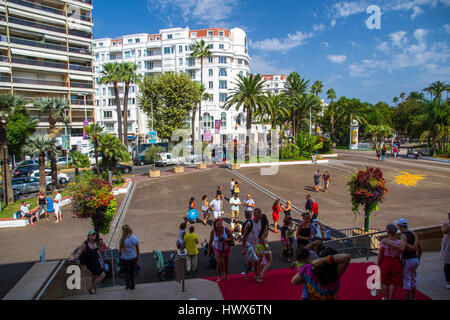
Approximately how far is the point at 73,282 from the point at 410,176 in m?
26.4

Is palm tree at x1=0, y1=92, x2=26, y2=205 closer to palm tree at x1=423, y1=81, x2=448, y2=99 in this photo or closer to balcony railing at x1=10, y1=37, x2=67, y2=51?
balcony railing at x1=10, y1=37, x2=67, y2=51

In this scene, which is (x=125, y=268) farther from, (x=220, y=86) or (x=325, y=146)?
(x=220, y=86)

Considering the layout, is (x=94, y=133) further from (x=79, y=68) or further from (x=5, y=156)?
(x=79, y=68)

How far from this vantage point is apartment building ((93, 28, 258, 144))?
206 feet

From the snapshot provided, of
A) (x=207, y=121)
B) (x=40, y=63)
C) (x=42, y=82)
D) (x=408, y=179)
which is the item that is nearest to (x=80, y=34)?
(x=40, y=63)

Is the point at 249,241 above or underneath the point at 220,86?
underneath

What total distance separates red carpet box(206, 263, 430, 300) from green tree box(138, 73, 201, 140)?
35.6 meters

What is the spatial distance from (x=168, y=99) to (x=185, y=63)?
28241 mm

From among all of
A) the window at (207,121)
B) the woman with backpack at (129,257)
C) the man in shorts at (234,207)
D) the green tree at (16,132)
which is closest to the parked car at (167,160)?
the green tree at (16,132)

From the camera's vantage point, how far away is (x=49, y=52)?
4591 centimetres

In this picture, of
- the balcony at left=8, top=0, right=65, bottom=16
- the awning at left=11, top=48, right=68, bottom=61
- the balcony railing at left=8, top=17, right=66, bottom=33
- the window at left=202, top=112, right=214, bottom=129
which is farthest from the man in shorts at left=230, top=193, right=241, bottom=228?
the window at left=202, top=112, right=214, bottom=129

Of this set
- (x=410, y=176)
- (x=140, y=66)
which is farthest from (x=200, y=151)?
(x=140, y=66)

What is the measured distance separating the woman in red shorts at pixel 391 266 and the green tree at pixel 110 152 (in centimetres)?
1987

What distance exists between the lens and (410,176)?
2466 cm
